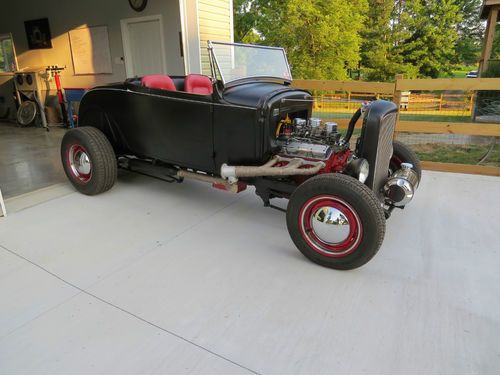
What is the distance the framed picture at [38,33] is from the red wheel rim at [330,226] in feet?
28.7

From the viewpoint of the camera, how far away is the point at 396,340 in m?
1.88

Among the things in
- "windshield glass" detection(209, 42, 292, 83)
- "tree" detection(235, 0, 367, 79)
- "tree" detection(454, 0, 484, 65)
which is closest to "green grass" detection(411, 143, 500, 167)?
"windshield glass" detection(209, 42, 292, 83)

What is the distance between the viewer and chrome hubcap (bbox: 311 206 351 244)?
95.5 inches

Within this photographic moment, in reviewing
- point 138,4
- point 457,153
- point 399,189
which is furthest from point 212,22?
point 399,189

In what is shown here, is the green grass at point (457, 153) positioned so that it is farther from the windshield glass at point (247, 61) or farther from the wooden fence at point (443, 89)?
the windshield glass at point (247, 61)

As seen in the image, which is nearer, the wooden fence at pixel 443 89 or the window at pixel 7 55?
the wooden fence at pixel 443 89

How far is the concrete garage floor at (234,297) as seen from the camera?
1.78m

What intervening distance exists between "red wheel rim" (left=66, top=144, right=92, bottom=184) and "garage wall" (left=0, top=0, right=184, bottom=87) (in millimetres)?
3426

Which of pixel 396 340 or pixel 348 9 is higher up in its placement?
pixel 348 9

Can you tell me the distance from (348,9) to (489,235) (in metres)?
19.0

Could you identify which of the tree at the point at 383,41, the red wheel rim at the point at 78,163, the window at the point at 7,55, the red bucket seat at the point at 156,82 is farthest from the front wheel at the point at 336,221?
the tree at the point at 383,41

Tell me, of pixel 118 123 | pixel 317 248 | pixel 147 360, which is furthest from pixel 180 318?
pixel 118 123

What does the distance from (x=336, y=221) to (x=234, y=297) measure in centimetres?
87

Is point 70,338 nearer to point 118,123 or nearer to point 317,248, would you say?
point 317,248
